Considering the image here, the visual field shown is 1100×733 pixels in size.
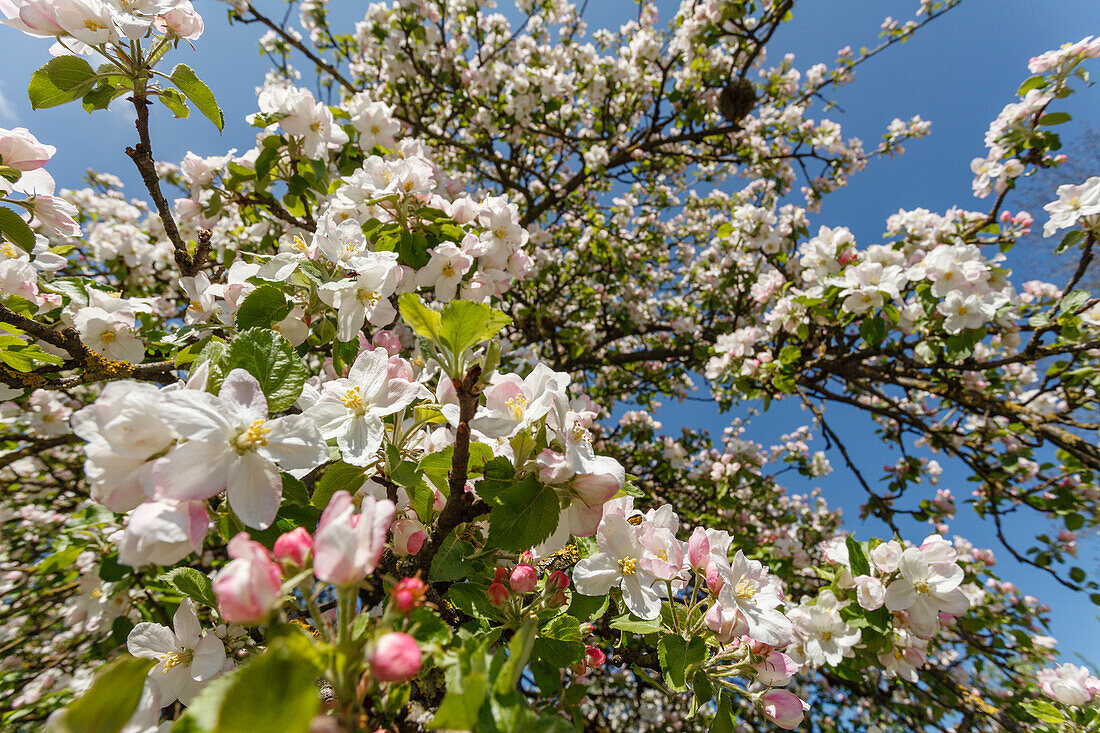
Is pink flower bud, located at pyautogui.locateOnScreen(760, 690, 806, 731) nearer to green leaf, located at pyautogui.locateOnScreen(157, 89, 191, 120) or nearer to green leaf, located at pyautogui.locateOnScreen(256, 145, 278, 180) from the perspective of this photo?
green leaf, located at pyautogui.locateOnScreen(157, 89, 191, 120)

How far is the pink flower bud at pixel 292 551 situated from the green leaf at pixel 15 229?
136cm

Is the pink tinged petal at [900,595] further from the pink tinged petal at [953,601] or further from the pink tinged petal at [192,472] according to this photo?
the pink tinged petal at [192,472]

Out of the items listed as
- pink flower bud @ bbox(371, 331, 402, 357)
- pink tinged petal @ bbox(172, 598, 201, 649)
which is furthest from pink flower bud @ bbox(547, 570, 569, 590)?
pink flower bud @ bbox(371, 331, 402, 357)

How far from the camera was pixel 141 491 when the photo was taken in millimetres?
773

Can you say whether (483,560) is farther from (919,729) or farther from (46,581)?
(919,729)

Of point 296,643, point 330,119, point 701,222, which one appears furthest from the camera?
point 701,222

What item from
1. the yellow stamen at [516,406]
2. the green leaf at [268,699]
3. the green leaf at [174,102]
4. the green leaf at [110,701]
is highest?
the green leaf at [174,102]

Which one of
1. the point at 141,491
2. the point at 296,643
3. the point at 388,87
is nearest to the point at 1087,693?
the point at 296,643

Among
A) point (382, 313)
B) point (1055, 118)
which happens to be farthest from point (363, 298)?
point (1055, 118)

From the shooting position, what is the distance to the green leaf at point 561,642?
102 cm

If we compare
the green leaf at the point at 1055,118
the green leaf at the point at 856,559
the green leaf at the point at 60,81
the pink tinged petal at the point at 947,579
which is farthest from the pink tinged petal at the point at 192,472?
the green leaf at the point at 1055,118

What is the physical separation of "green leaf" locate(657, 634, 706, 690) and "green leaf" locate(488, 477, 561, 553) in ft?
1.52

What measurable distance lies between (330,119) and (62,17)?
104 cm

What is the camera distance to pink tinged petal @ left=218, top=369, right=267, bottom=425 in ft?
2.71
